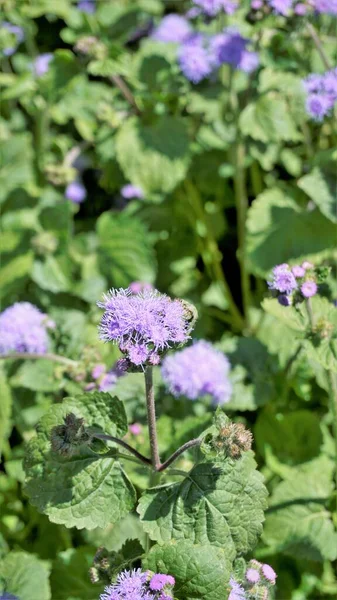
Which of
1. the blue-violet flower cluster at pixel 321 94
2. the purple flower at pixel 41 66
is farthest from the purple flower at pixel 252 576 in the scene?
the purple flower at pixel 41 66

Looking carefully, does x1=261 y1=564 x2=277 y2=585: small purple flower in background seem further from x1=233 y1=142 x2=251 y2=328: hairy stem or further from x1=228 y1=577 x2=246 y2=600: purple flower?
x1=233 y1=142 x2=251 y2=328: hairy stem

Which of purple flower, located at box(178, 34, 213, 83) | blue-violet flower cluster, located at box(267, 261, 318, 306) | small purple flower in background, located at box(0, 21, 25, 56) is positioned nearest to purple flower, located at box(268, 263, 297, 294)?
blue-violet flower cluster, located at box(267, 261, 318, 306)

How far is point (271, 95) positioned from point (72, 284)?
1828mm

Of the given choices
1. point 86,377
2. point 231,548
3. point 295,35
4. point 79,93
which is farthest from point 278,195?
point 231,548

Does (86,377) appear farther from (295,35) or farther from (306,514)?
(295,35)

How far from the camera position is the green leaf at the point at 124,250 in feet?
14.8

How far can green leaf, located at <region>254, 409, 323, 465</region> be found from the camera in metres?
3.57

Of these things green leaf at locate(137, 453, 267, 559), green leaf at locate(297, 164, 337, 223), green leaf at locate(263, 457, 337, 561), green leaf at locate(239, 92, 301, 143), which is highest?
green leaf at locate(239, 92, 301, 143)

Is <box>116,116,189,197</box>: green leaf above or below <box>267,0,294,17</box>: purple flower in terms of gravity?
below

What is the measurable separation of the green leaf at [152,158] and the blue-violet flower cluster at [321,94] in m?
1.04

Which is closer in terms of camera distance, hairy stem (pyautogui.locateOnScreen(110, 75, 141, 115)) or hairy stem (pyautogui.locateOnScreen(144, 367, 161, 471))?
hairy stem (pyautogui.locateOnScreen(144, 367, 161, 471))

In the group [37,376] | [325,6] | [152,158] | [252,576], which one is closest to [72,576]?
[37,376]

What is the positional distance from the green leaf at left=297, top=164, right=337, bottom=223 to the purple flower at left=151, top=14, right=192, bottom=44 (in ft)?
6.43

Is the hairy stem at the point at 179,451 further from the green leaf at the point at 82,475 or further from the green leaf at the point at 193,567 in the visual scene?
the green leaf at the point at 193,567
